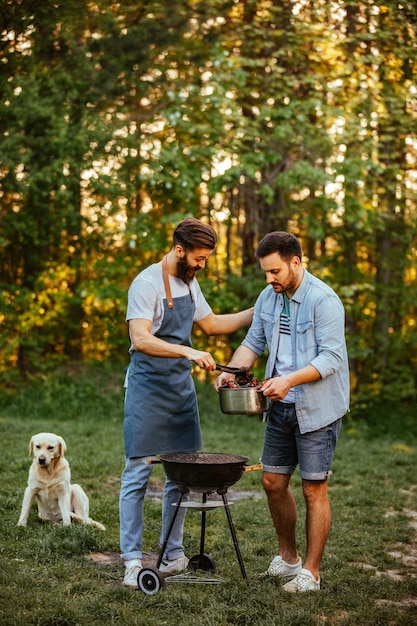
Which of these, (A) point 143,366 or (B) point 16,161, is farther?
(B) point 16,161

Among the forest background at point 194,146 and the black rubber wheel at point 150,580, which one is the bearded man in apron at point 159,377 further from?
the forest background at point 194,146

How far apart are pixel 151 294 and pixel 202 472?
1029 millimetres

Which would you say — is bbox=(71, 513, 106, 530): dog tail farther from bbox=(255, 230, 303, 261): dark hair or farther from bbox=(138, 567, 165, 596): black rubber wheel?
bbox=(255, 230, 303, 261): dark hair

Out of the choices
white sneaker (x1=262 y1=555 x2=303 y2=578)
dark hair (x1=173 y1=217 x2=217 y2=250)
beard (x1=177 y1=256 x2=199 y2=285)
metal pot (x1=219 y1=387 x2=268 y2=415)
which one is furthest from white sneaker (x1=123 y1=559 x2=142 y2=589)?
dark hair (x1=173 y1=217 x2=217 y2=250)

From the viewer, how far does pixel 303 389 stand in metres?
4.31

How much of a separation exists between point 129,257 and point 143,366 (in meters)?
8.18

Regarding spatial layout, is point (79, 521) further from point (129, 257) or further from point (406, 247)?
point (406, 247)

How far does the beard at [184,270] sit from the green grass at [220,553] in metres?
1.70

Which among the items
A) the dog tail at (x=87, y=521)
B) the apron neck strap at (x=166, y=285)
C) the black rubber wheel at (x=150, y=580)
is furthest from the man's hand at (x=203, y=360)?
the dog tail at (x=87, y=521)

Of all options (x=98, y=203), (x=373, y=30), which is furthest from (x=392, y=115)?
(x=98, y=203)

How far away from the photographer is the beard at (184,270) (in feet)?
14.8

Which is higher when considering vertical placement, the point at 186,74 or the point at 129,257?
the point at 186,74

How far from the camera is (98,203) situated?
12.3 m

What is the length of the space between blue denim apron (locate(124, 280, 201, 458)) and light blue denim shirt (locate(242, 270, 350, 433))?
Answer: 0.67m
